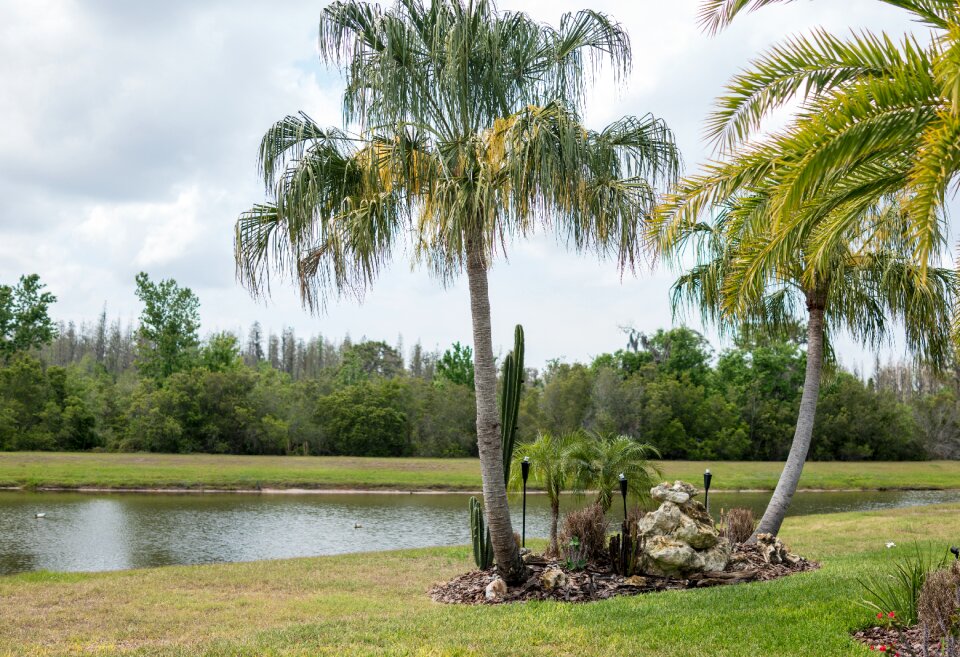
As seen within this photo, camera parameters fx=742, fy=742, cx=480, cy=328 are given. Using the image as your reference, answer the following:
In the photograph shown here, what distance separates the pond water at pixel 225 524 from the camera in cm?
1659

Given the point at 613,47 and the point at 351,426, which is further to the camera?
the point at 351,426

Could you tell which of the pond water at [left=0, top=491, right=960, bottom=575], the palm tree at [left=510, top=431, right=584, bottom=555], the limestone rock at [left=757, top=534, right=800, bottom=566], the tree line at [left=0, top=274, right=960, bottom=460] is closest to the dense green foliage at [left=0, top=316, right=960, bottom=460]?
the tree line at [left=0, top=274, right=960, bottom=460]

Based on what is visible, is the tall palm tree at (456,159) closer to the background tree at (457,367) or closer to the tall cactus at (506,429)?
the tall cactus at (506,429)

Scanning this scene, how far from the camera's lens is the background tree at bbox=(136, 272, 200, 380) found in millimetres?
60625

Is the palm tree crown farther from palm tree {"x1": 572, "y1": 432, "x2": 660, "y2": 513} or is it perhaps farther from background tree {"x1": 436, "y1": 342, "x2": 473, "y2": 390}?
background tree {"x1": 436, "y1": 342, "x2": 473, "y2": 390}

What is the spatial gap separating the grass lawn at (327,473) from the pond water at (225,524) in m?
2.70

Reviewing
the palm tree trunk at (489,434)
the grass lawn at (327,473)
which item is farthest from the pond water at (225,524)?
the palm tree trunk at (489,434)

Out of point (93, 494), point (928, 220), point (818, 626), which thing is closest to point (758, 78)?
point (928, 220)

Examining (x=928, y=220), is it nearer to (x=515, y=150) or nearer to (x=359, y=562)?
(x=515, y=150)

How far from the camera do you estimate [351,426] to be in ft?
172

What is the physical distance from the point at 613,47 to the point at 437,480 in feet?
97.9

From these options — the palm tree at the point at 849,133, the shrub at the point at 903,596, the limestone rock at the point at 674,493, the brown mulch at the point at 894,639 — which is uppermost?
the palm tree at the point at 849,133

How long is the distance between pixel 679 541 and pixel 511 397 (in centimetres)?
309

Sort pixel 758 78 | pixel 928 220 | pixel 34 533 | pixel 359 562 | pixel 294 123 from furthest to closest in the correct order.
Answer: pixel 34 533 → pixel 359 562 → pixel 294 123 → pixel 758 78 → pixel 928 220
